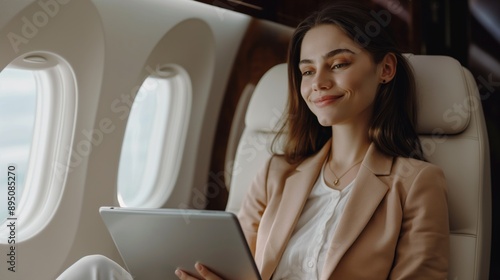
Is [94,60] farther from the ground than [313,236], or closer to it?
farther from the ground

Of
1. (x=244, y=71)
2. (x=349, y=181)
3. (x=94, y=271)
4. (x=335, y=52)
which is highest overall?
(x=244, y=71)

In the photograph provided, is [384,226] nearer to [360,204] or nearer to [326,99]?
[360,204]

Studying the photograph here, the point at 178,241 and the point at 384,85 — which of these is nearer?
the point at 178,241

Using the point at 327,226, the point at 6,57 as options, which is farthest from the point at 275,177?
the point at 6,57

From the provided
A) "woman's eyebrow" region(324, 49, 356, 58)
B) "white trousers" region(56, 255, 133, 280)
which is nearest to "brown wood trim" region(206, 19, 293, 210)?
"woman's eyebrow" region(324, 49, 356, 58)

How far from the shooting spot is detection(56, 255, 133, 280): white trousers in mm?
1722

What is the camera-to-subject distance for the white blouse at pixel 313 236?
189cm

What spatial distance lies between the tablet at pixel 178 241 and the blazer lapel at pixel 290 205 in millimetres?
283

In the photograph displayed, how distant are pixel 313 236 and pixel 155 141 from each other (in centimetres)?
178

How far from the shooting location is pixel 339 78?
1.96m

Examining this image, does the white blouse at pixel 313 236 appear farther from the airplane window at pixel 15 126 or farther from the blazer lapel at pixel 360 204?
the airplane window at pixel 15 126

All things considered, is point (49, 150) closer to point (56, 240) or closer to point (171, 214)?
point (56, 240)

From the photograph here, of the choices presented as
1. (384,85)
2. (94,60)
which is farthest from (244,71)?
(384,85)

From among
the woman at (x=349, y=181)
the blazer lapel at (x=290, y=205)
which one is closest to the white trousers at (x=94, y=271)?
the woman at (x=349, y=181)
